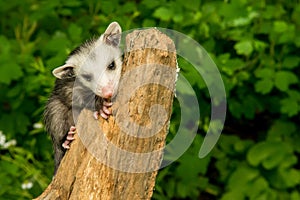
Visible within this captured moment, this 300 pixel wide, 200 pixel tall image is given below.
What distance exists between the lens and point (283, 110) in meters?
5.89

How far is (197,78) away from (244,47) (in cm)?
54

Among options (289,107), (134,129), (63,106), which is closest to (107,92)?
(134,129)

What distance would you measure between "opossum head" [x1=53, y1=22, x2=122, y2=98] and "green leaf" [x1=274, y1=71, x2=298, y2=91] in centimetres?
201

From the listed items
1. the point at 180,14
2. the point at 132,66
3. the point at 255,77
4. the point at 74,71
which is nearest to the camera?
the point at 132,66

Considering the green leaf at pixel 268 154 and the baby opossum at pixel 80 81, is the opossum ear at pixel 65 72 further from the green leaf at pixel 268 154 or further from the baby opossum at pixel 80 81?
the green leaf at pixel 268 154

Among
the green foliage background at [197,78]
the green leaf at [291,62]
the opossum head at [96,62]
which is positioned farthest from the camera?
the green leaf at [291,62]

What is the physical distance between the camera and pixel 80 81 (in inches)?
159

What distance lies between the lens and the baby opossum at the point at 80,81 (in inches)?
153

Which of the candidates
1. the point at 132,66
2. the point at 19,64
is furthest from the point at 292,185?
the point at 132,66

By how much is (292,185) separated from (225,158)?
24.1 inches

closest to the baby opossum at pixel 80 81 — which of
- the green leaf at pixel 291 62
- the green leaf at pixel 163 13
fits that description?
the green leaf at pixel 163 13

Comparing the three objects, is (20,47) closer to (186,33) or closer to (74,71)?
(186,33)

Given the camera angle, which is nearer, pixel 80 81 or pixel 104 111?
pixel 104 111

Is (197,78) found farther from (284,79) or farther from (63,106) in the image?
(63,106)
